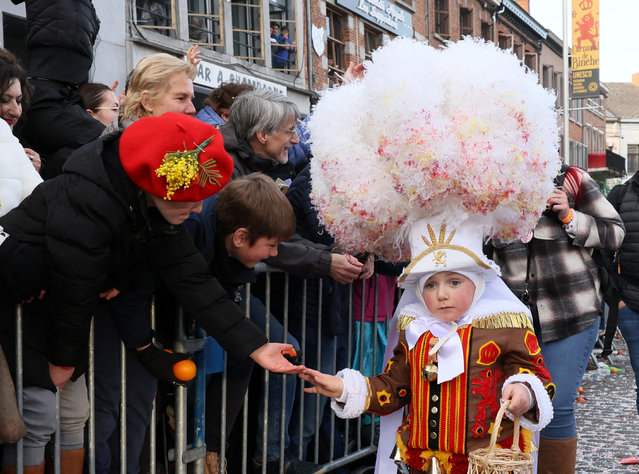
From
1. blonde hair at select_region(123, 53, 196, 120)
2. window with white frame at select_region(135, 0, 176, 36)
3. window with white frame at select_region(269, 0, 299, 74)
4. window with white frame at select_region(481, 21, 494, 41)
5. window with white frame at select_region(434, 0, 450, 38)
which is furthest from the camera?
window with white frame at select_region(481, 21, 494, 41)

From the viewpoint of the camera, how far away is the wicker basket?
84.5 inches

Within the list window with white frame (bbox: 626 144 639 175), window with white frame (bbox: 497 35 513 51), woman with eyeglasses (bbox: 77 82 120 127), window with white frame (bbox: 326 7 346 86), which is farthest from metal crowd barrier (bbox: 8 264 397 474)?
window with white frame (bbox: 626 144 639 175)

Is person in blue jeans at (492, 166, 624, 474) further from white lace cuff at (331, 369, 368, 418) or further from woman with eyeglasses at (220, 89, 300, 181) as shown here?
woman with eyeglasses at (220, 89, 300, 181)

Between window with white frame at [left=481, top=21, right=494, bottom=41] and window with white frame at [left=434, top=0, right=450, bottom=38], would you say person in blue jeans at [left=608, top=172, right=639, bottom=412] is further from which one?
window with white frame at [left=481, top=21, right=494, bottom=41]

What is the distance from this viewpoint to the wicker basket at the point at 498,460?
2.15 metres

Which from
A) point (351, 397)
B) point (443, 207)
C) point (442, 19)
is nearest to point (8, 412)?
point (351, 397)

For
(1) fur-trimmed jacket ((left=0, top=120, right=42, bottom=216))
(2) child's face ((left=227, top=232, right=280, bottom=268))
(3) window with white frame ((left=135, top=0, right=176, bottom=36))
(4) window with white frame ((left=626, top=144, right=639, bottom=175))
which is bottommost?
(2) child's face ((left=227, top=232, right=280, bottom=268))

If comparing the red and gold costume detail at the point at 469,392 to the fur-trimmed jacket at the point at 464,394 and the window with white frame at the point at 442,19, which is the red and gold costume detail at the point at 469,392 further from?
the window with white frame at the point at 442,19

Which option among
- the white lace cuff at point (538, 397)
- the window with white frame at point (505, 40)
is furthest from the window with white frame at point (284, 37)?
the window with white frame at point (505, 40)

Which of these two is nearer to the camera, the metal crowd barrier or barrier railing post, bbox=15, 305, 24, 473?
barrier railing post, bbox=15, 305, 24, 473

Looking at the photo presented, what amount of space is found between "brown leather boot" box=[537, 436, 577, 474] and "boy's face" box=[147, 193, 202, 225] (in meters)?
2.20

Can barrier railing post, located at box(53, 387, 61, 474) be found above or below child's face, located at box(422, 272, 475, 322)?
below

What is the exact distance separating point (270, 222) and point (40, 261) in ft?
2.90

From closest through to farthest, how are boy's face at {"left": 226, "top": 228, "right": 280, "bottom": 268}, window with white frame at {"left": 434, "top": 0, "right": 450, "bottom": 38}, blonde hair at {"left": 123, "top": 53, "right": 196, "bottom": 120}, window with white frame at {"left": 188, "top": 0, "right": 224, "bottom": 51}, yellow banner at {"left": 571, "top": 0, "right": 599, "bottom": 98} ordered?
boy's face at {"left": 226, "top": 228, "right": 280, "bottom": 268}
blonde hair at {"left": 123, "top": 53, "right": 196, "bottom": 120}
window with white frame at {"left": 188, "top": 0, "right": 224, "bottom": 51}
window with white frame at {"left": 434, "top": 0, "right": 450, "bottom": 38}
yellow banner at {"left": 571, "top": 0, "right": 599, "bottom": 98}
